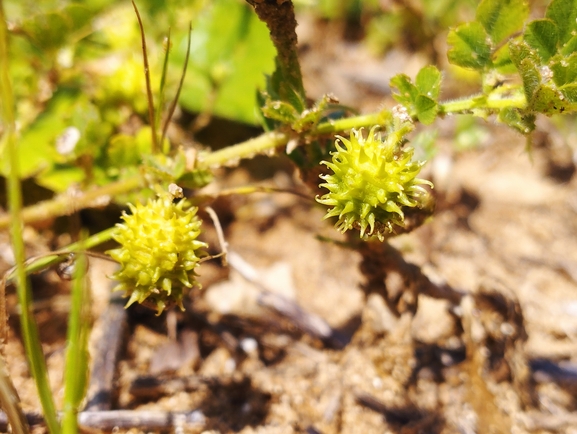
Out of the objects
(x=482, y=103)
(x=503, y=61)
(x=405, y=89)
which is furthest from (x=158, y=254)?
(x=503, y=61)

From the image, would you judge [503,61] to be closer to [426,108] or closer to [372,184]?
[426,108]

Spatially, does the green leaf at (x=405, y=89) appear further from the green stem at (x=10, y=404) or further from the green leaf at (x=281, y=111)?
the green stem at (x=10, y=404)

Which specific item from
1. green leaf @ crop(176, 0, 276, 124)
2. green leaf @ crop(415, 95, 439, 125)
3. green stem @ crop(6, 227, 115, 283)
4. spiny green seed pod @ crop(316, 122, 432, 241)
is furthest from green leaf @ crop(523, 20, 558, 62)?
green leaf @ crop(176, 0, 276, 124)

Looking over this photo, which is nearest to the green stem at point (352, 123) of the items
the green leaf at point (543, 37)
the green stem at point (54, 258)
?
the green leaf at point (543, 37)

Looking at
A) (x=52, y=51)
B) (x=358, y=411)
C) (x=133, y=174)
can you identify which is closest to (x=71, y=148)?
(x=133, y=174)

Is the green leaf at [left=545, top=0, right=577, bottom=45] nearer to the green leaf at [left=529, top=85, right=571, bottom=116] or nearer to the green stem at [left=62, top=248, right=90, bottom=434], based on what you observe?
the green leaf at [left=529, top=85, right=571, bottom=116]

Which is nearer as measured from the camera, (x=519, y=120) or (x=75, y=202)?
→ (x=519, y=120)
